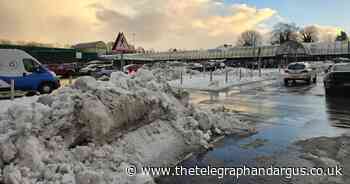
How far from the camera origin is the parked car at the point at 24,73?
15984mm

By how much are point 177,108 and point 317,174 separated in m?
3.95

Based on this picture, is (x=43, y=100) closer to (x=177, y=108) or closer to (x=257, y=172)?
(x=177, y=108)

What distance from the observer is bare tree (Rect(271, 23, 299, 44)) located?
111m

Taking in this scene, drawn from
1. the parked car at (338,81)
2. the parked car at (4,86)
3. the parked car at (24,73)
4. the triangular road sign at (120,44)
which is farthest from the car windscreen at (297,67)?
the parked car at (4,86)

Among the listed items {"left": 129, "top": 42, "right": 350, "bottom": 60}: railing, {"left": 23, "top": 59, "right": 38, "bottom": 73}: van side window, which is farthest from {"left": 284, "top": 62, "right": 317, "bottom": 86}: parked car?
{"left": 129, "top": 42, "right": 350, "bottom": 60}: railing

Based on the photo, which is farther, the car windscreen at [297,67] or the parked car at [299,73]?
the car windscreen at [297,67]

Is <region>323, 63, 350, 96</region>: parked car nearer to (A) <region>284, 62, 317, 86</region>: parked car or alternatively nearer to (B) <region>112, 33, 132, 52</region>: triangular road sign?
(A) <region>284, 62, 317, 86</region>: parked car

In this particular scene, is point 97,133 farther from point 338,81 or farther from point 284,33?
point 284,33

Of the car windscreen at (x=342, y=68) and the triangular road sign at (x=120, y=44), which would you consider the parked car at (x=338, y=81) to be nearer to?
the car windscreen at (x=342, y=68)

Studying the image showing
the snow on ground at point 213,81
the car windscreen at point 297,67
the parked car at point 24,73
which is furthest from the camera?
the car windscreen at point 297,67

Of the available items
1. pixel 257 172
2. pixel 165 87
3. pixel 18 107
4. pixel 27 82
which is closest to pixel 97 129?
pixel 18 107

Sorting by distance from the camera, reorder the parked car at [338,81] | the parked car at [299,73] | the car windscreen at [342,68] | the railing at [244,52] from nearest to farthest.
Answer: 1. the parked car at [338,81]
2. the car windscreen at [342,68]
3. the parked car at [299,73]
4. the railing at [244,52]

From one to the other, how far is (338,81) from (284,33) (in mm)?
100444

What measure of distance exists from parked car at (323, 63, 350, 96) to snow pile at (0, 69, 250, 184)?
1049 cm
